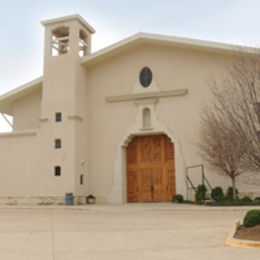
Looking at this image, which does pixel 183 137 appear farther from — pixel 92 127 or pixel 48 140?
pixel 48 140

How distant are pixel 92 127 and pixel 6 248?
16.3 m

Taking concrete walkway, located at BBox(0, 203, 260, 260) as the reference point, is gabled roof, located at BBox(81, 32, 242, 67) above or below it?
above

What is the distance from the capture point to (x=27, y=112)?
1032 inches

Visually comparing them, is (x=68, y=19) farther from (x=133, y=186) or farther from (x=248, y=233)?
(x=248, y=233)

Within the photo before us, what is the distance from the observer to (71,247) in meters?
8.23

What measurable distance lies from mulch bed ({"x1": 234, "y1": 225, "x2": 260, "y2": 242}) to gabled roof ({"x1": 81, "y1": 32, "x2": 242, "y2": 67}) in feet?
44.8

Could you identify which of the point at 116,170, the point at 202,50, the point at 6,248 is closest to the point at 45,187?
the point at 116,170

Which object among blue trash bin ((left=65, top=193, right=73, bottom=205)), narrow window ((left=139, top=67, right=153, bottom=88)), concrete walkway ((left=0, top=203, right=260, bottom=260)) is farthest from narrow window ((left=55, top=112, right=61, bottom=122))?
concrete walkway ((left=0, top=203, right=260, bottom=260))

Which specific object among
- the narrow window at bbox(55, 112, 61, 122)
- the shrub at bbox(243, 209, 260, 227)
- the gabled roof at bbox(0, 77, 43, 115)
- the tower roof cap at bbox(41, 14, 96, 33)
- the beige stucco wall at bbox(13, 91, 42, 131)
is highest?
the tower roof cap at bbox(41, 14, 96, 33)

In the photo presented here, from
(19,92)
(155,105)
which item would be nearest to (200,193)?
(155,105)

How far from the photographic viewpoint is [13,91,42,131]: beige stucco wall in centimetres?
2600

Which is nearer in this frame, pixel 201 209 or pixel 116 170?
pixel 201 209

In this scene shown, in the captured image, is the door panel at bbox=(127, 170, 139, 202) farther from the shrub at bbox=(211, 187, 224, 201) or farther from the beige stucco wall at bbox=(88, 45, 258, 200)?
the shrub at bbox=(211, 187, 224, 201)

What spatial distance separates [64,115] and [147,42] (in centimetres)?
658
